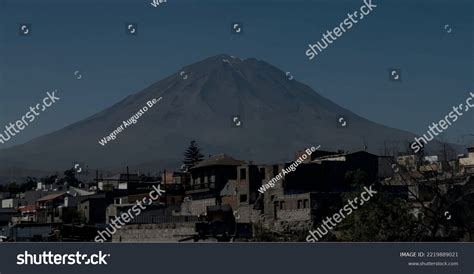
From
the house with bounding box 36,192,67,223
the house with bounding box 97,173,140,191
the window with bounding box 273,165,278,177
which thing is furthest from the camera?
the house with bounding box 97,173,140,191

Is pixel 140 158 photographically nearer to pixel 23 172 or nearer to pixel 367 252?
pixel 23 172

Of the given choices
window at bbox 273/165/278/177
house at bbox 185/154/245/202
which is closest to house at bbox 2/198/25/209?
house at bbox 185/154/245/202

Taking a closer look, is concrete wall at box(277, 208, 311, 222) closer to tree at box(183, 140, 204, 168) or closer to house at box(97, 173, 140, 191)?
house at box(97, 173, 140, 191)

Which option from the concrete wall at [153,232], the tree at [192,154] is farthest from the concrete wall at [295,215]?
the tree at [192,154]

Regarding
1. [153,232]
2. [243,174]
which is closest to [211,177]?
[243,174]

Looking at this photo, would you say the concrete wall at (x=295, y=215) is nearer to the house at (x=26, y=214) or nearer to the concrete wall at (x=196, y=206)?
the concrete wall at (x=196, y=206)

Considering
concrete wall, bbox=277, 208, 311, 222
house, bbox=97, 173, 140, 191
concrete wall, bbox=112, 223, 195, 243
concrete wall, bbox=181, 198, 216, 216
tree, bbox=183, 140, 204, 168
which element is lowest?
concrete wall, bbox=112, 223, 195, 243
